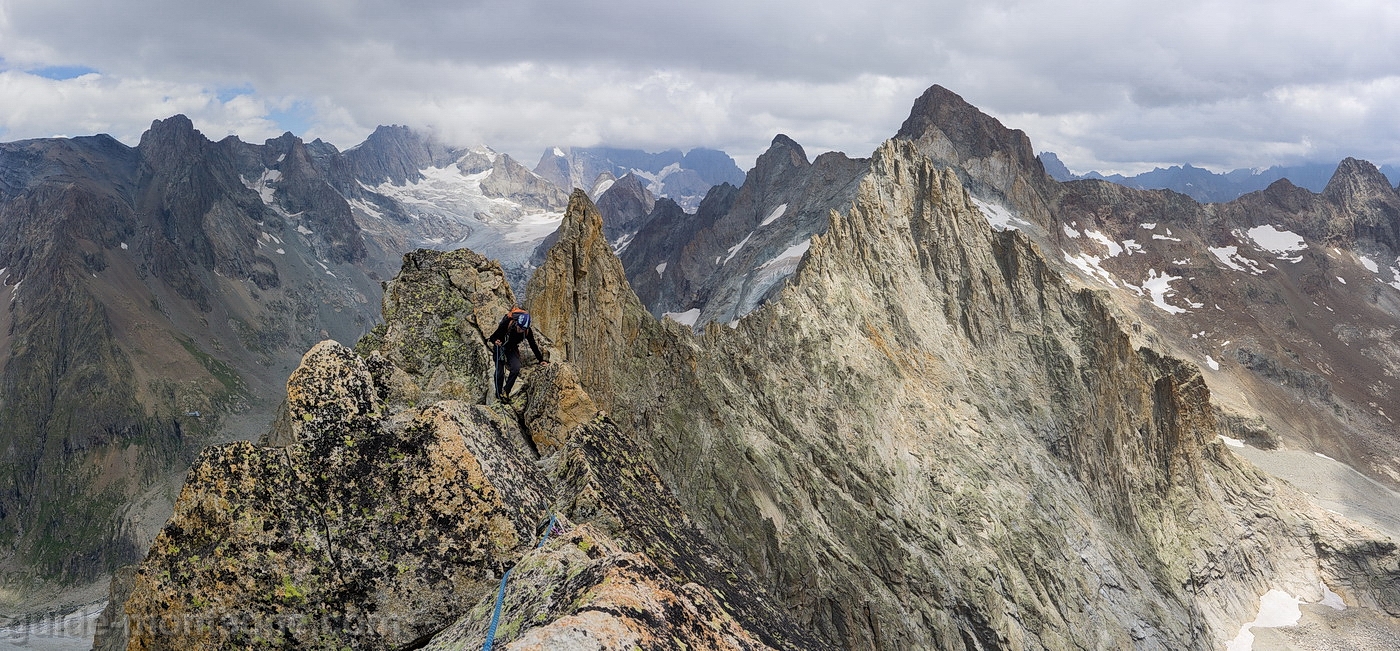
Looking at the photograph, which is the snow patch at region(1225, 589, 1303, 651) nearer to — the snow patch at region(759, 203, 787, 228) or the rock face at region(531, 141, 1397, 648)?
the rock face at region(531, 141, 1397, 648)

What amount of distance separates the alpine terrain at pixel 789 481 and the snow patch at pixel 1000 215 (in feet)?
139

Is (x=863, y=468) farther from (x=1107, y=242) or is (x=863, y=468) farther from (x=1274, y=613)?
(x=1107, y=242)

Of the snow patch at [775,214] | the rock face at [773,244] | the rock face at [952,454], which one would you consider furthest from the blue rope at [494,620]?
the snow patch at [775,214]

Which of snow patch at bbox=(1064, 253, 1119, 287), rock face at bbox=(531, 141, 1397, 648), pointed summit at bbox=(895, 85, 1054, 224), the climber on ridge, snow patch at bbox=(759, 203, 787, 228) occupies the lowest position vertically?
rock face at bbox=(531, 141, 1397, 648)

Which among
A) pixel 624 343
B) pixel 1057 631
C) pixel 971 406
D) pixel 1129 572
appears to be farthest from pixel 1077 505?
pixel 624 343

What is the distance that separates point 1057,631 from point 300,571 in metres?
51.6

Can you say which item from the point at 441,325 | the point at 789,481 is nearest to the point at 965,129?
the point at 789,481

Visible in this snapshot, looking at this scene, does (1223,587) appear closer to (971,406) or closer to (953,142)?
(971,406)

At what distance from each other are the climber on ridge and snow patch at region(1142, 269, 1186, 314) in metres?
196

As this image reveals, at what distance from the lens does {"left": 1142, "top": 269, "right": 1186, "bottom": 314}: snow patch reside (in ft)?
582

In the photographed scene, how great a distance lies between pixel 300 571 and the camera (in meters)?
7.96

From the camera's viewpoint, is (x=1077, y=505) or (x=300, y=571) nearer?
(x=300, y=571)

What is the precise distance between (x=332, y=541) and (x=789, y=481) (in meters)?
36.6

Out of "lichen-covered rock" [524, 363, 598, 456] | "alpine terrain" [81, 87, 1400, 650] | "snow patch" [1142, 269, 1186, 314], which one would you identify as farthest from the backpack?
"snow patch" [1142, 269, 1186, 314]
